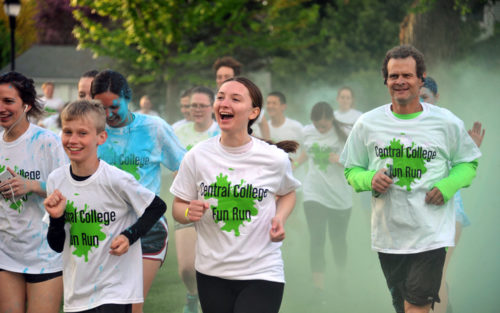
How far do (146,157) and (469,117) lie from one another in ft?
24.7

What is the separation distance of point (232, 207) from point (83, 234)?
0.89 m

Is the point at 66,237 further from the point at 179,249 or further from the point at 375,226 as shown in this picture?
the point at 179,249

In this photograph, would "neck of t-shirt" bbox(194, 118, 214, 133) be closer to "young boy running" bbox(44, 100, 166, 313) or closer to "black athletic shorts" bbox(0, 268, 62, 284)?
"black athletic shorts" bbox(0, 268, 62, 284)

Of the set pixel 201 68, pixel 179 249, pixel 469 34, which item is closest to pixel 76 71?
pixel 201 68

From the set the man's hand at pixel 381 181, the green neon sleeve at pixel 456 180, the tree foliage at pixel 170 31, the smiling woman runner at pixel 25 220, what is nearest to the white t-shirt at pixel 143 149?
the smiling woman runner at pixel 25 220

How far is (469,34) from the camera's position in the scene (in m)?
11.6

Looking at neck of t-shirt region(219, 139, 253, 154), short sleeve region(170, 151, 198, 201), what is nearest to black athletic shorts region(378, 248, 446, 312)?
neck of t-shirt region(219, 139, 253, 154)

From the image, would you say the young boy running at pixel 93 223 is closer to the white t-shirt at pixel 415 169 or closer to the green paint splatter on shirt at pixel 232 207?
the green paint splatter on shirt at pixel 232 207

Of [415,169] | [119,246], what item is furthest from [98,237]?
[415,169]

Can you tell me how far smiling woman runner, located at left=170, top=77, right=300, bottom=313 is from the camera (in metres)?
4.02

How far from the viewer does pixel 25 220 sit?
4.82 metres

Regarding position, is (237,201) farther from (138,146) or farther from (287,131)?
(287,131)

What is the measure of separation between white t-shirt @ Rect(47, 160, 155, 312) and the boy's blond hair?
294 mm

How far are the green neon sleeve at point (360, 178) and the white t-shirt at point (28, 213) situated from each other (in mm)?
2038
